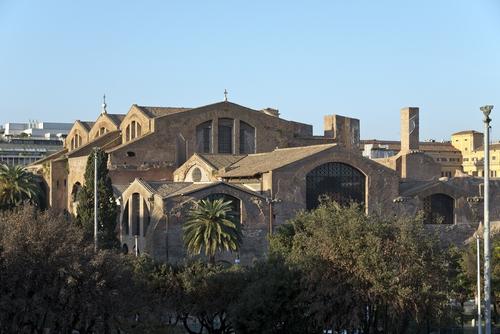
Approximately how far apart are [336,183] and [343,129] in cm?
1693

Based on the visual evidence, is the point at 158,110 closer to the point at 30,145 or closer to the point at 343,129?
the point at 343,129

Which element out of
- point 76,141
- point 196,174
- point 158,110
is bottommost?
point 196,174

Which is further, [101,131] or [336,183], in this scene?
[101,131]

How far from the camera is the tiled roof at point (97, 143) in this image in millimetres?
85375

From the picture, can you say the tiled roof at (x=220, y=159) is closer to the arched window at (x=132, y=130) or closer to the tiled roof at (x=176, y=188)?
the tiled roof at (x=176, y=188)

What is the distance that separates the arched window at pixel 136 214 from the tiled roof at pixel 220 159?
7.08 meters

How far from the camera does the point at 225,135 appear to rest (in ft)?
262

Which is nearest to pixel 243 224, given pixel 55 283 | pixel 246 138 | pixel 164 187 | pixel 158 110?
pixel 164 187

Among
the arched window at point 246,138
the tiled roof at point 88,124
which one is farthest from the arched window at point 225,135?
the tiled roof at point 88,124

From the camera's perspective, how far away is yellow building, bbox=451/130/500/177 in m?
135

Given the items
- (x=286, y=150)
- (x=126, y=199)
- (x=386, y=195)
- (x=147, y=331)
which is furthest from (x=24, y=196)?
(x=147, y=331)

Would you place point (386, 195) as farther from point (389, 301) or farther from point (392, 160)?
point (389, 301)

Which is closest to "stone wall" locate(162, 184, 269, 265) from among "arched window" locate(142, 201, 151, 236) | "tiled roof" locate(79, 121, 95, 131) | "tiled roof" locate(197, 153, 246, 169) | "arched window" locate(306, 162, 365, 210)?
"arched window" locate(142, 201, 151, 236)

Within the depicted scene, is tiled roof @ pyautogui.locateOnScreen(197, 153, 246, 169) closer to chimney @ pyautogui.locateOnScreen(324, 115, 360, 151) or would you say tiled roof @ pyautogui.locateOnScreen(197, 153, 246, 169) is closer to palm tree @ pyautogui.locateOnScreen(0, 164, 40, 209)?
chimney @ pyautogui.locateOnScreen(324, 115, 360, 151)
